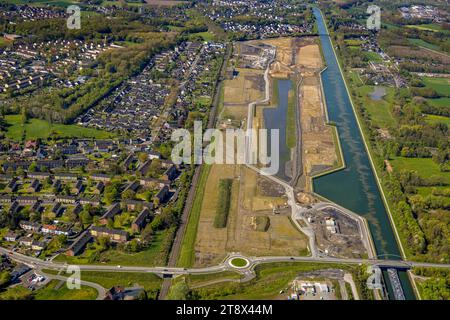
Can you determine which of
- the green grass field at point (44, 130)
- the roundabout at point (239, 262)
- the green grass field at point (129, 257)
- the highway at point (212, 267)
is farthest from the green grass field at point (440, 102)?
the green grass field at point (129, 257)

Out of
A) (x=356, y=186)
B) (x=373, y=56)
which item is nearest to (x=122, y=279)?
(x=356, y=186)

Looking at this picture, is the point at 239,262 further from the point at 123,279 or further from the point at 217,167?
the point at 217,167

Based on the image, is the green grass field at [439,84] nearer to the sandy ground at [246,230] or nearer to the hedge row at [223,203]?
the sandy ground at [246,230]

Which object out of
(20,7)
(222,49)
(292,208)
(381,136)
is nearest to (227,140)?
(292,208)

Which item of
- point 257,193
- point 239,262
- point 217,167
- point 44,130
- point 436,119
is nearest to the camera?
point 239,262

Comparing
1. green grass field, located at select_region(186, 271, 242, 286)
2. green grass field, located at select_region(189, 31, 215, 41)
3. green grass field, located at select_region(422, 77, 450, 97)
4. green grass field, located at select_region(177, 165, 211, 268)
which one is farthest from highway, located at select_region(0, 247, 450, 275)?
green grass field, located at select_region(189, 31, 215, 41)

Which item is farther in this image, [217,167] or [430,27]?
[430,27]

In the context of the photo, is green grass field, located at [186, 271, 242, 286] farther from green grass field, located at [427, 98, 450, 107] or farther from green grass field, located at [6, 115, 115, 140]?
green grass field, located at [427, 98, 450, 107]
